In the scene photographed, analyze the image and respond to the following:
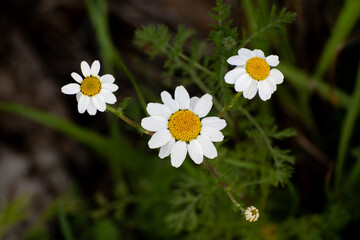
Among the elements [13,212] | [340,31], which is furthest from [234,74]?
[13,212]

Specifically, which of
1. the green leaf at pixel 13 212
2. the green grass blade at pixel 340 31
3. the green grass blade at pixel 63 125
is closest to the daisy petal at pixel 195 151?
the green grass blade at pixel 63 125

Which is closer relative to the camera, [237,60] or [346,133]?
[237,60]

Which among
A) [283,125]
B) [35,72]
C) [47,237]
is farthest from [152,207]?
[35,72]

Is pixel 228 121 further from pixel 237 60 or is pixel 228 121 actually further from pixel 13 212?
pixel 13 212

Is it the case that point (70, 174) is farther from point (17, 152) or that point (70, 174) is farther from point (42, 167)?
point (17, 152)

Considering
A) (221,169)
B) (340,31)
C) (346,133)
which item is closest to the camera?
(221,169)

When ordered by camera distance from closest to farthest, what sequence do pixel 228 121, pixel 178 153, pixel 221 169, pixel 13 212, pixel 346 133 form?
pixel 178 153 → pixel 221 169 → pixel 228 121 → pixel 346 133 → pixel 13 212
